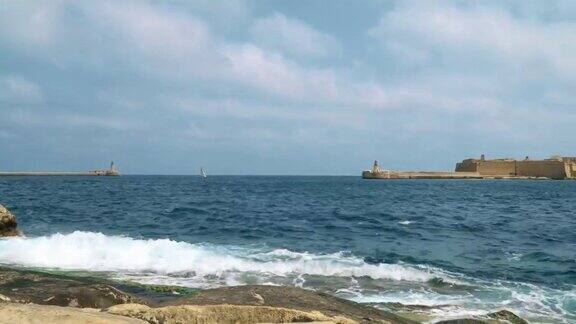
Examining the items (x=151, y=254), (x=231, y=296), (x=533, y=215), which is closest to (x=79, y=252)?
(x=151, y=254)

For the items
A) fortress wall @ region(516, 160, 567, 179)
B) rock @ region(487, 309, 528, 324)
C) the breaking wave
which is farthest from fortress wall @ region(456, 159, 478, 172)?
rock @ region(487, 309, 528, 324)

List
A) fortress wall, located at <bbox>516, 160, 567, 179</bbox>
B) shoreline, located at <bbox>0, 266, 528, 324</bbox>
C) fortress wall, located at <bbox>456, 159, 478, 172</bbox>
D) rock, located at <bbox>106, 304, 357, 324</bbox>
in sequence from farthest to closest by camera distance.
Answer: fortress wall, located at <bbox>456, 159, 478, 172</bbox>
fortress wall, located at <bbox>516, 160, 567, 179</bbox>
rock, located at <bbox>106, 304, 357, 324</bbox>
shoreline, located at <bbox>0, 266, 528, 324</bbox>

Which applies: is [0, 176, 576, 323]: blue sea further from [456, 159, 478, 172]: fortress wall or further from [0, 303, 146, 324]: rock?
[456, 159, 478, 172]: fortress wall

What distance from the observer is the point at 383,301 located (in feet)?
35.5

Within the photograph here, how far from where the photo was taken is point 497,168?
141750mm

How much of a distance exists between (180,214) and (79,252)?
52.3 ft

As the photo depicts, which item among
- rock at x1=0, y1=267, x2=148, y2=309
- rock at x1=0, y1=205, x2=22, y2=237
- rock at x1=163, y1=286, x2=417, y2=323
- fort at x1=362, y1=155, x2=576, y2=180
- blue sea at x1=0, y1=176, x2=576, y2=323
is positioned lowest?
blue sea at x1=0, y1=176, x2=576, y2=323

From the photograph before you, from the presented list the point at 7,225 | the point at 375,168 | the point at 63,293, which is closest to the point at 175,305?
the point at 63,293

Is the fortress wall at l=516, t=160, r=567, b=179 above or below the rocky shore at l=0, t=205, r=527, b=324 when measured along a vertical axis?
above

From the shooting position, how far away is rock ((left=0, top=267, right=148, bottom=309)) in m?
6.46

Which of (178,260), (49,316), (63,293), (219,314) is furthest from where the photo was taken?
(178,260)

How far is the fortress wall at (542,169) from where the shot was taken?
135625 mm

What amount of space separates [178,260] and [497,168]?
460 feet

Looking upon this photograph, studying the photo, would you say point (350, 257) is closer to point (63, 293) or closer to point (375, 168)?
point (63, 293)
